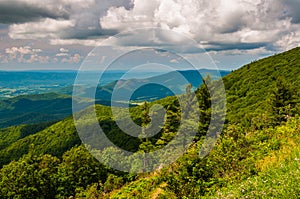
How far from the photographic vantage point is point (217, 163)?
15.1 meters

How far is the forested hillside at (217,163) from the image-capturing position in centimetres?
1026

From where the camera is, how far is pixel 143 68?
19.3 meters

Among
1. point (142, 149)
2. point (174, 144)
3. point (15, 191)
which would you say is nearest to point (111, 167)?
point (142, 149)

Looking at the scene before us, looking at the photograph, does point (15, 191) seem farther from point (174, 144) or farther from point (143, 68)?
point (143, 68)

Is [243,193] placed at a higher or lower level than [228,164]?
higher

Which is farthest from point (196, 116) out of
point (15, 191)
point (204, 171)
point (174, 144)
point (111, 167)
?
point (204, 171)

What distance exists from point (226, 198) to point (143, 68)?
1233cm

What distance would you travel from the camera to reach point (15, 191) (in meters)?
48.5

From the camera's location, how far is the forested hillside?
10.3m

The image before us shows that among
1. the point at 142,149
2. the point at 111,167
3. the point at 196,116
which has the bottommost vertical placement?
the point at 111,167

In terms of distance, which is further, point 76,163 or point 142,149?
point 142,149

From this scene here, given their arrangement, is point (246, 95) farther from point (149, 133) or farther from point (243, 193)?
point (243, 193)

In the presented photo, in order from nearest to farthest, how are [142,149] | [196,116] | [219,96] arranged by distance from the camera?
[196,116]
[142,149]
[219,96]

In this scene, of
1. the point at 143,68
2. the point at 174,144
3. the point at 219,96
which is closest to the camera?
the point at 143,68
